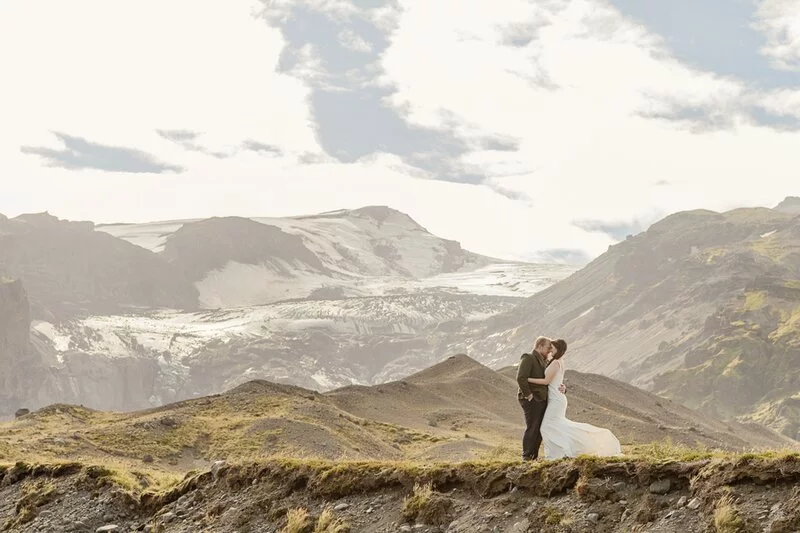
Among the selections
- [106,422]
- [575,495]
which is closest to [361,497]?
[575,495]

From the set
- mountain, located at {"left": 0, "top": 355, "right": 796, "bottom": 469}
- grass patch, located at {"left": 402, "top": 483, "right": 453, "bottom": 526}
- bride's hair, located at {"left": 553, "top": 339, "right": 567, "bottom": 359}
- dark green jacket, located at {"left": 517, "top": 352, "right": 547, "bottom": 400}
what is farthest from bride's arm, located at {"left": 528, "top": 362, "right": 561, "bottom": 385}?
mountain, located at {"left": 0, "top": 355, "right": 796, "bottom": 469}

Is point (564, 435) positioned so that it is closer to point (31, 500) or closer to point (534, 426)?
point (534, 426)

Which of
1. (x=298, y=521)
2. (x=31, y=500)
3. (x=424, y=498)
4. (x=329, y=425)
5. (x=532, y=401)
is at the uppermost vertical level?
(x=532, y=401)

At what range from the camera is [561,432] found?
1694 centimetres

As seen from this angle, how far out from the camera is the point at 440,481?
15.0 metres

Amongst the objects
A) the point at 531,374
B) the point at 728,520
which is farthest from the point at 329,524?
the point at 728,520

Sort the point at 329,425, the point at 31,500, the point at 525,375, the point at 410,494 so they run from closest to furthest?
the point at 410,494
the point at 525,375
the point at 31,500
the point at 329,425

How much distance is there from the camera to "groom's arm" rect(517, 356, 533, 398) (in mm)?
17438

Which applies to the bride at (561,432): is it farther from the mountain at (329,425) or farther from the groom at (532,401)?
the mountain at (329,425)

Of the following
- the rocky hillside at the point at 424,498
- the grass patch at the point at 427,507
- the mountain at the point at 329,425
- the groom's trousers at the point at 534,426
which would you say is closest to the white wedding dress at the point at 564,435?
the groom's trousers at the point at 534,426

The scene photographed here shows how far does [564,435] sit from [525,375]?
1.45 meters

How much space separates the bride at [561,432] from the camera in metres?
16.4

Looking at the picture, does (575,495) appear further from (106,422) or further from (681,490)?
(106,422)

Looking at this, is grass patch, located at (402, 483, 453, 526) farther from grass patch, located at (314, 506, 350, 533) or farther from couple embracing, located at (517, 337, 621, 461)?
couple embracing, located at (517, 337, 621, 461)
